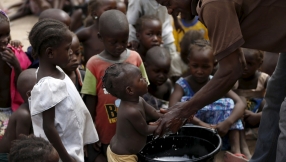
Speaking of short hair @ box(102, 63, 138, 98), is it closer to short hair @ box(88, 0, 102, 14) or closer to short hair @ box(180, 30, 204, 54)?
short hair @ box(88, 0, 102, 14)

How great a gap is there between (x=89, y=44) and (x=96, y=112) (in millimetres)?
997

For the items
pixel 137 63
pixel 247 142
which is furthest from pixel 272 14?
pixel 247 142

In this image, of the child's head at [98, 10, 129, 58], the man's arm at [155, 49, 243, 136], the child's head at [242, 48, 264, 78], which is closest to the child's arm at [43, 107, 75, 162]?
the man's arm at [155, 49, 243, 136]

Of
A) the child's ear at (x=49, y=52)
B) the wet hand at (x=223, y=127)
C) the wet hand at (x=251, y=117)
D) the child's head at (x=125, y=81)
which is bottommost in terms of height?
the wet hand at (x=251, y=117)

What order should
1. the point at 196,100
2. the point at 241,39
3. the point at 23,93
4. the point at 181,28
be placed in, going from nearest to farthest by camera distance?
the point at 241,39 → the point at 196,100 → the point at 23,93 → the point at 181,28

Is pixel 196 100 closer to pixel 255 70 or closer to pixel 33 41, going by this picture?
pixel 33 41

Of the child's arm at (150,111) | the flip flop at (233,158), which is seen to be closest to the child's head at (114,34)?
the child's arm at (150,111)

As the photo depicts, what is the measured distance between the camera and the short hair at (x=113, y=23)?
12.8 ft

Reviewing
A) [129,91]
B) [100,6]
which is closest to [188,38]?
[100,6]

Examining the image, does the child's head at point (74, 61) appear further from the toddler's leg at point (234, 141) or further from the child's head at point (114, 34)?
the toddler's leg at point (234, 141)

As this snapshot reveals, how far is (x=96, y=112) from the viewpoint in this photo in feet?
13.1

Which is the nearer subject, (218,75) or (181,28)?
(218,75)

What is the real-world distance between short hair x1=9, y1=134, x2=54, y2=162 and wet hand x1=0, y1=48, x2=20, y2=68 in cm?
103

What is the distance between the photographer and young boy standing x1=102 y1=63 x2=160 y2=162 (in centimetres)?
327
